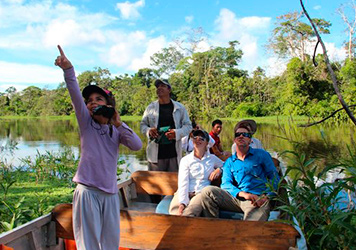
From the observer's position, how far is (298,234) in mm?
1855

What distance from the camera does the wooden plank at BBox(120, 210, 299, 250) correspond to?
191cm

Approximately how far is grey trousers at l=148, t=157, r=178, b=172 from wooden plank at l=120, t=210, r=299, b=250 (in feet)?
4.65

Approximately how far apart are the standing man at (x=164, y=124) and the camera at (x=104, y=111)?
1.49 meters

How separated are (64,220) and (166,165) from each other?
59.3 inches

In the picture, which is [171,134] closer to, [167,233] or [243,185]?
[243,185]

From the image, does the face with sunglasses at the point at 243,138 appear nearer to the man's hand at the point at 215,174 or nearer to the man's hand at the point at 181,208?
the man's hand at the point at 215,174

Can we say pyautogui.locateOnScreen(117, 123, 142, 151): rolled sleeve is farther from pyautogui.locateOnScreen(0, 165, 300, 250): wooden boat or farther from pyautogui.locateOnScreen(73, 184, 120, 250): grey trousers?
pyautogui.locateOnScreen(0, 165, 300, 250): wooden boat

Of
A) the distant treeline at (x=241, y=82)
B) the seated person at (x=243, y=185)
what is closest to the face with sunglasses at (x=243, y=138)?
the seated person at (x=243, y=185)

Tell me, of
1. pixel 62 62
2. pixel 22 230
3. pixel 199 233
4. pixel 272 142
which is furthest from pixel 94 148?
pixel 272 142

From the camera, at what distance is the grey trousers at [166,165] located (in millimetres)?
3584

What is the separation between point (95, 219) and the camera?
179cm

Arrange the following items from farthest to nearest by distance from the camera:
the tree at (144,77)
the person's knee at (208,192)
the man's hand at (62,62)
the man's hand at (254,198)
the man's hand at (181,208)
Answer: the tree at (144,77) → the man's hand at (181,208) → the person's knee at (208,192) → the man's hand at (254,198) → the man's hand at (62,62)

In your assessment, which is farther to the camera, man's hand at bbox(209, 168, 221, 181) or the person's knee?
man's hand at bbox(209, 168, 221, 181)

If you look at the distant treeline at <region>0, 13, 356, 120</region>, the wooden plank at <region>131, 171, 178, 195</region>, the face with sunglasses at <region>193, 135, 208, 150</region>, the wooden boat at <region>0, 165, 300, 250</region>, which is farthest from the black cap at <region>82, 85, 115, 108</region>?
the distant treeline at <region>0, 13, 356, 120</region>
